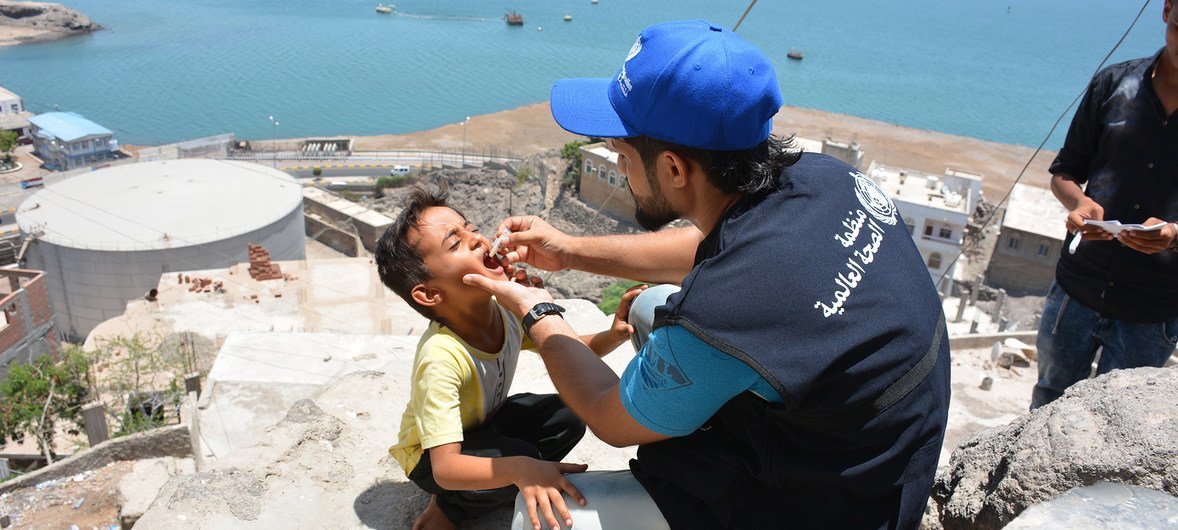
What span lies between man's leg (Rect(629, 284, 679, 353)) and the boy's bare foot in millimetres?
1106

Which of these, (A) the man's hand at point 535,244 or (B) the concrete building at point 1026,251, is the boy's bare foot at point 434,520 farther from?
(B) the concrete building at point 1026,251

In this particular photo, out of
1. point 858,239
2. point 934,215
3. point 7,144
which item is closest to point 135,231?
point 7,144

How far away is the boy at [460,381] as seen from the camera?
3166 mm

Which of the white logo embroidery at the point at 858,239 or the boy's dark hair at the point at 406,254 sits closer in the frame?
the white logo embroidery at the point at 858,239

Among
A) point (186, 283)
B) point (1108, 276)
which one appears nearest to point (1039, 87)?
point (186, 283)

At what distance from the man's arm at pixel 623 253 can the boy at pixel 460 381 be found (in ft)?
0.70

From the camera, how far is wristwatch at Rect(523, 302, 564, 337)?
9.60 ft

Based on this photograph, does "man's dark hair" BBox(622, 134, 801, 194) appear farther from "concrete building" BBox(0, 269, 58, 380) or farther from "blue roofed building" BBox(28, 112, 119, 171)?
"blue roofed building" BBox(28, 112, 119, 171)

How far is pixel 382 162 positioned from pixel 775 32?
50.1 metres

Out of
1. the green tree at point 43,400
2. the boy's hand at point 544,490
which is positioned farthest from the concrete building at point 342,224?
the boy's hand at point 544,490

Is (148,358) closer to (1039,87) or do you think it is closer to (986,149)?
(986,149)

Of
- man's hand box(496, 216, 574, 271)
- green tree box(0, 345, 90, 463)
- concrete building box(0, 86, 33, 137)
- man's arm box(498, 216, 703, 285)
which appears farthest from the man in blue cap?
concrete building box(0, 86, 33, 137)

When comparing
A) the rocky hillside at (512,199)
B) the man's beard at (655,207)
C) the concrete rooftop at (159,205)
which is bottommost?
the rocky hillside at (512,199)

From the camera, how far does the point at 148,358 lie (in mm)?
15938
